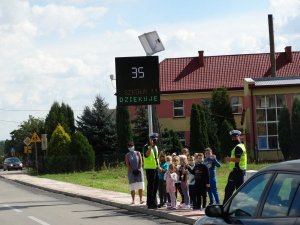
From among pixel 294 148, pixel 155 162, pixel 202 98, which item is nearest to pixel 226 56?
pixel 202 98

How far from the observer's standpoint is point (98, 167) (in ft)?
153

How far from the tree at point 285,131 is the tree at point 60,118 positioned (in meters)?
18.7

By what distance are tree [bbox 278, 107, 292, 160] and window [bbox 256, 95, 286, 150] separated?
2848mm

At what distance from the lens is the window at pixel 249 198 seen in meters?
5.90

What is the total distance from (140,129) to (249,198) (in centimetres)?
4780

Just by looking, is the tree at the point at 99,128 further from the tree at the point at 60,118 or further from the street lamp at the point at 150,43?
the street lamp at the point at 150,43

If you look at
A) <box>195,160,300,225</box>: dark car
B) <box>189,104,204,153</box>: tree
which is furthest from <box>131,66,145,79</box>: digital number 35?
<box>189,104,204,153</box>: tree

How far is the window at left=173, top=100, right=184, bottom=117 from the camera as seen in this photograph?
59.5m

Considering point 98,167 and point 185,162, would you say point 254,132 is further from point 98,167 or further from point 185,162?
point 185,162

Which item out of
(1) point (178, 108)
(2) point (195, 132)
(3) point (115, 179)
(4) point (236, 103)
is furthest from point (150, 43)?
(4) point (236, 103)

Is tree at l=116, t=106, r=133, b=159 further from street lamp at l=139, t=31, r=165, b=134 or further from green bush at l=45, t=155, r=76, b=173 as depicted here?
street lamp at l=139, t=31, r=165, b=134

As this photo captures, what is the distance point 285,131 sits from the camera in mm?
44438

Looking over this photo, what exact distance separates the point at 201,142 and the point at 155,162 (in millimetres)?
31731

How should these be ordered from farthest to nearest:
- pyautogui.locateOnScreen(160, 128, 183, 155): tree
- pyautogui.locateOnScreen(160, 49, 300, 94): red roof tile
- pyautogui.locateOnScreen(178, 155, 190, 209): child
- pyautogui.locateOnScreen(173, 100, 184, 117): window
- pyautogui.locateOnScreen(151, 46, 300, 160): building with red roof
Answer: pyautogui.locateOnScreen(160, 49, 300, 94): red roof tile → pyautogui.locateOnScreen(173, 100, 184, 117): window → pyautogui.locateOnScreen(151, 46, 300, 160): building with red roof → pyautogui.locateOnScreen(160, 128, 183, 155): tree → pyautogui.locateOnScreen(178, 155, 190, 209): child
